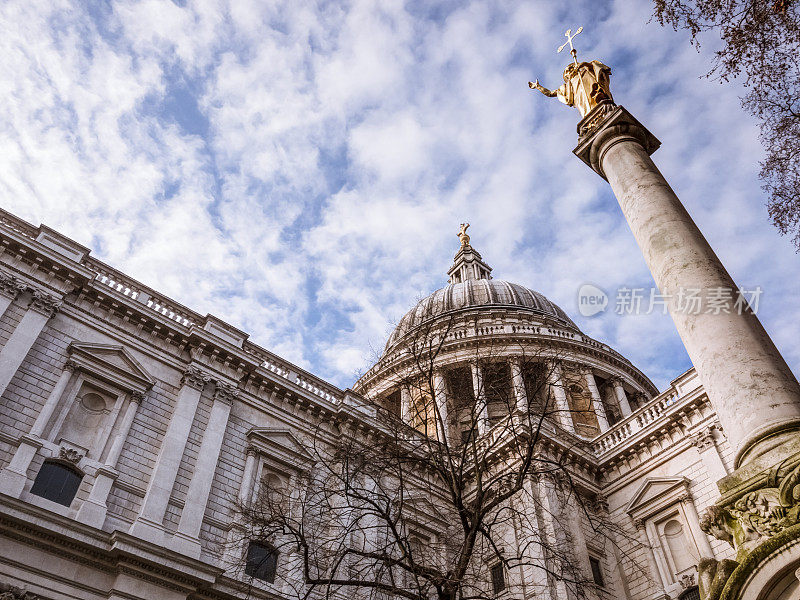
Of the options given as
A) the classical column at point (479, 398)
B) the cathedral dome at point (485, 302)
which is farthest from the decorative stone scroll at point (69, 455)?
the cathedral dome at point (485, 302)

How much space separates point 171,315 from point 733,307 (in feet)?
57.1

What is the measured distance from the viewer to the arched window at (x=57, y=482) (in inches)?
591

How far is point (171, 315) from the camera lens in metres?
21.2

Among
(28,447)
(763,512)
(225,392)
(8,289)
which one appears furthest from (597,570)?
(8,289)

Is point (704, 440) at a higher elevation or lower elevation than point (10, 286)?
lower

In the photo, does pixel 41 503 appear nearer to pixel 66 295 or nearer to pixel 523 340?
pixel 66 295

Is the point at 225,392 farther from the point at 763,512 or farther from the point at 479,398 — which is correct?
the point at 763,512

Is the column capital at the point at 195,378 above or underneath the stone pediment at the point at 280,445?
above

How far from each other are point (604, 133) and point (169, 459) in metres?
13.4

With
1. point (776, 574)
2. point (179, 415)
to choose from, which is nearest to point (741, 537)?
point (776, 574)

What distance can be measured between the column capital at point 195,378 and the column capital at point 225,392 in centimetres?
39

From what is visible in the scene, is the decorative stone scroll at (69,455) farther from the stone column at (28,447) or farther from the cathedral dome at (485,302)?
the cathedral dome at (485,302)

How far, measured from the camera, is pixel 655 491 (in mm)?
21484

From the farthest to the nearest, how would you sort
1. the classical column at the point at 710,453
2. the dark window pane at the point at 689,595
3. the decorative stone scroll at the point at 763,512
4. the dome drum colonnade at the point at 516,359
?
the dome drum colonnade at the point at 516,359
the classical column at the point at 710,453
the dark window pane at the point at 689,595
the decorative stone scroll at the point at 763,512
